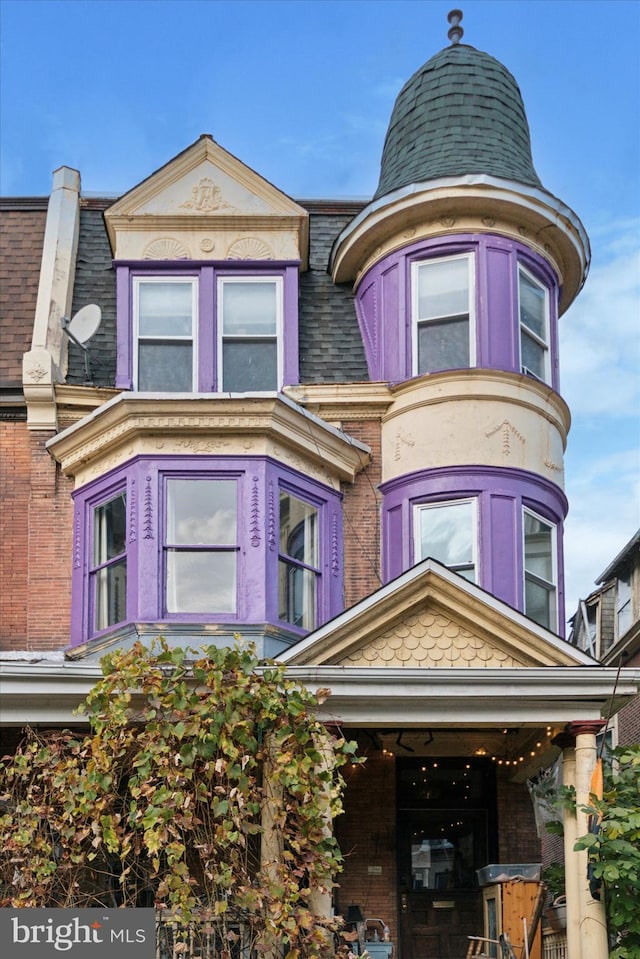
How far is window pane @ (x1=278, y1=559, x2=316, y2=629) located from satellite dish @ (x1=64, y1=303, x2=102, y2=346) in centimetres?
358

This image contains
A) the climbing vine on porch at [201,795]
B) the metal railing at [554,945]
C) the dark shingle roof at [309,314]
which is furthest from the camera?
the dark shingle roof at [309,314]

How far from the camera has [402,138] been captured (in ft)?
57.4

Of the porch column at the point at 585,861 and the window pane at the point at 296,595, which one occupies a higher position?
the window pane at the point at 296,595

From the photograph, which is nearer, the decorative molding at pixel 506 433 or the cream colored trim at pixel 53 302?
the decorative molding at pixel 506 433

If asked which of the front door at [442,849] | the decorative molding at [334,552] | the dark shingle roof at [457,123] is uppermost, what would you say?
the dark shingle roof at [457,123]

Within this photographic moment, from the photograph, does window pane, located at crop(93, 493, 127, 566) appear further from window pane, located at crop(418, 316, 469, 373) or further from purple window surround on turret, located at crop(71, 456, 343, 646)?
window pane, located at crop(418, 316, 469, 373)

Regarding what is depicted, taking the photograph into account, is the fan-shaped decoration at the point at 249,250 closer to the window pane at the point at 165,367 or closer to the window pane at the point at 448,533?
the window pane at the point at 165,367

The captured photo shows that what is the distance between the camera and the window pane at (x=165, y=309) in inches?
646

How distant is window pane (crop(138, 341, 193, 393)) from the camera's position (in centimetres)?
1614

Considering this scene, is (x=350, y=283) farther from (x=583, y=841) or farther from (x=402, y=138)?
(x=583, y=841)

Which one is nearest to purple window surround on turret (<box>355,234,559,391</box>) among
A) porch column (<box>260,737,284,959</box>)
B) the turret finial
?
the turret finial

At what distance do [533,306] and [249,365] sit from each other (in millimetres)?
3556

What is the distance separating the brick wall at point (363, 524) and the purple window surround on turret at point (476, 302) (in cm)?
73

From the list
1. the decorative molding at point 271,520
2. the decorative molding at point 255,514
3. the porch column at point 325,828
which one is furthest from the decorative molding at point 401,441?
the porch column at point 325,828
